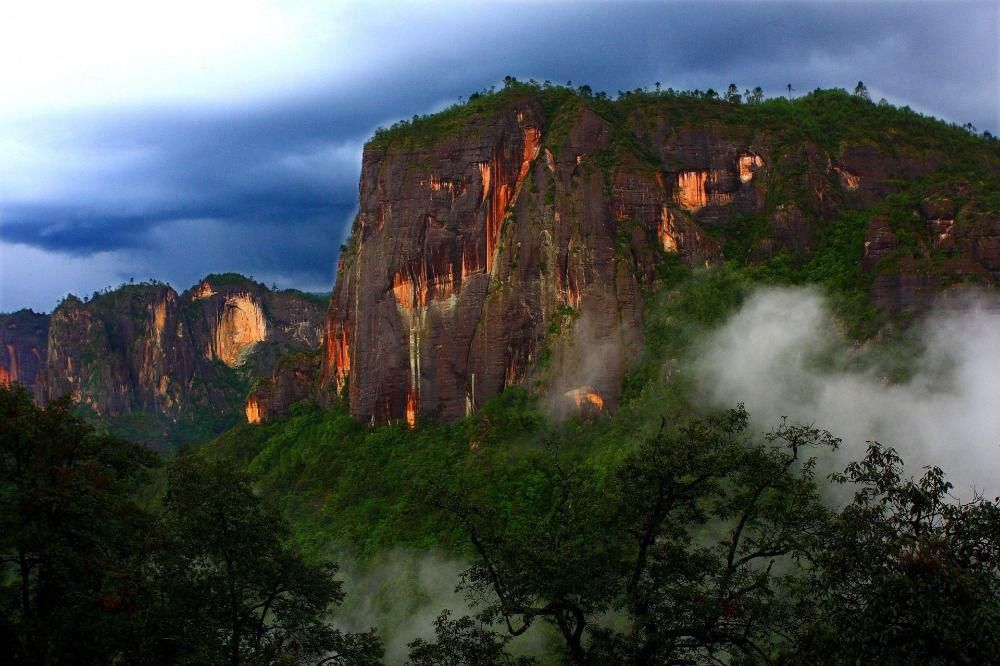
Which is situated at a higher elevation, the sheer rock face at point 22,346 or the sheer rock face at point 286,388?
the sheer rock face at point 22,346

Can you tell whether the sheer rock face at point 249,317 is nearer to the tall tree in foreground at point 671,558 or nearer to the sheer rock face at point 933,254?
the sheer rock face at point 933,254

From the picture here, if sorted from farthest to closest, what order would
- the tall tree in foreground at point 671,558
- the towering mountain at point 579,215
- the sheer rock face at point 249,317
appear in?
1. the sheer rock face at point 249,317
2. the towering mountain at point 579,215
3. the tall tree in foreground at point 671,558

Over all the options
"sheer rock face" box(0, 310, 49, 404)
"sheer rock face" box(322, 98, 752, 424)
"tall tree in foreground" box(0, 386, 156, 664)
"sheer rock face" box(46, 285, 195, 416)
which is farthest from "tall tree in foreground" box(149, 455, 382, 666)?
"sheer rock face" box(0, 310, 49, 404)

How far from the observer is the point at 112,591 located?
18.0m

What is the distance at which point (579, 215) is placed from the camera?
6228 cm

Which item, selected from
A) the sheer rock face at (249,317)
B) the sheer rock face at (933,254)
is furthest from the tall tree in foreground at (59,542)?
the sheer rock face at (249,317)

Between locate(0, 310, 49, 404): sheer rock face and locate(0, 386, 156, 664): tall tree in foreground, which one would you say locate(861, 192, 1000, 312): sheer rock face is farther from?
locate(0, 310, 49, 404): sheer rock face

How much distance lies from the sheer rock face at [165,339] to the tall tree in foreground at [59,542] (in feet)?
397

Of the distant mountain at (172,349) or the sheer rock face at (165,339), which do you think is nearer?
the distant mountain at (172,349)

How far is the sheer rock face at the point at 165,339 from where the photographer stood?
138m

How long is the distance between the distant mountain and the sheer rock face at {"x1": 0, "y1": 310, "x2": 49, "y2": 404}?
7.63 meters

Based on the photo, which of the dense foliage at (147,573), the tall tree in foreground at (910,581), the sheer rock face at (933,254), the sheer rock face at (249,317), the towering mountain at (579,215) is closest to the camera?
the tall tree in foreground at (910,581)

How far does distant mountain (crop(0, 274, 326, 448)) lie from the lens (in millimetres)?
136750

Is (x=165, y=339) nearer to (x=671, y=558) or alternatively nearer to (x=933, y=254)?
(x=933, y=254)
